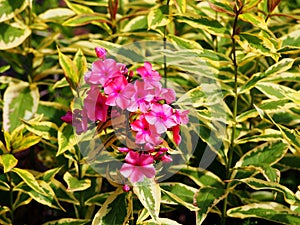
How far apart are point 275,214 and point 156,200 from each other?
47 centimetres

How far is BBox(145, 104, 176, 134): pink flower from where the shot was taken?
4.62ft

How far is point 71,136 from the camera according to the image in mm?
1792

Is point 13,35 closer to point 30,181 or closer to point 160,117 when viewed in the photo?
point 30,181

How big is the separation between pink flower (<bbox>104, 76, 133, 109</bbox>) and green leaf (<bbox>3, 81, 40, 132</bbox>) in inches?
28.2

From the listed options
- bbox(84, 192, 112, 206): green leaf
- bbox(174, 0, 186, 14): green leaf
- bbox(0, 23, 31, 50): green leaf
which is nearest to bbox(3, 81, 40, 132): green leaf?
bbox(0, 23, 31, 50): green leaf

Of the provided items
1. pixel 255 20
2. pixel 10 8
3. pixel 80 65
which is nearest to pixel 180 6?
pixel 255 20

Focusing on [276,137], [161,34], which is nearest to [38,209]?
[161,34]

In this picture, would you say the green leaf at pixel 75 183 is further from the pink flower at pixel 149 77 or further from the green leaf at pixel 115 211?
the pink flower at pixel 149 77

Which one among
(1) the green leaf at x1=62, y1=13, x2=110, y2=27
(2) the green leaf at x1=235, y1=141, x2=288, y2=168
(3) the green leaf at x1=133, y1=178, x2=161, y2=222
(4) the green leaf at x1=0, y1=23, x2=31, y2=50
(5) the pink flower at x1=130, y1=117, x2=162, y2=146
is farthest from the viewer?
(4) the green leaf at x1=0, y1=23, x2=31, y2=50

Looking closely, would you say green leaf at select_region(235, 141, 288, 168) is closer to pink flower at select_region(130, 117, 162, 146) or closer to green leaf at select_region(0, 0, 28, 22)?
pink flower at select_region(130, 117, 162, 146)

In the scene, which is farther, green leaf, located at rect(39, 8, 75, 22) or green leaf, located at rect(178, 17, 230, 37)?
green leaf, located at rect(39, 8, 75, 22)

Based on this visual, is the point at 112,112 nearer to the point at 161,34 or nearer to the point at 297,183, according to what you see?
the point at 161,34

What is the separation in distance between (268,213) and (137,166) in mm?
583

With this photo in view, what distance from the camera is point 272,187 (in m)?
1.71
